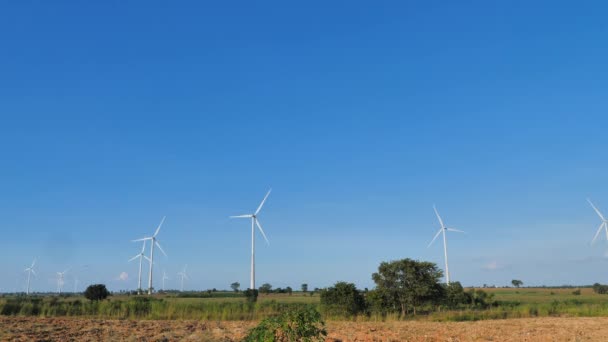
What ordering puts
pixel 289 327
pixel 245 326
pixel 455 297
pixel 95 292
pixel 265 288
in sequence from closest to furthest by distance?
pixel 289 327 → pixel 245 326 → pixel 455 297 → pixel 95 292 → pixel 265 288

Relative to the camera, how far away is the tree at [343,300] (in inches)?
1469

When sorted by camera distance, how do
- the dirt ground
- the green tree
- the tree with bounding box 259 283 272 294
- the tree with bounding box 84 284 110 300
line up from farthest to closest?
the tree with bounding box 259 283 272 294, the tree with bounding box 84 284 110 300, the green tree, the dirt ground

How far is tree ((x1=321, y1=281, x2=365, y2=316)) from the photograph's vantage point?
122 ft

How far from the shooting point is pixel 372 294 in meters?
38.5

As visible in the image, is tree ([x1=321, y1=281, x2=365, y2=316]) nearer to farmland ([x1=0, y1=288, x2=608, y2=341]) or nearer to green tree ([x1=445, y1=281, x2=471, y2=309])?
farmland ([x1=0, y1=288, x2=608, y2=341])

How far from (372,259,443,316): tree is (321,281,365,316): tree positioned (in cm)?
192

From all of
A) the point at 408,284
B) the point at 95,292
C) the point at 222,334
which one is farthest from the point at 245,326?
the point at 95,292

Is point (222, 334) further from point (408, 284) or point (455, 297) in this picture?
point (455, 297)

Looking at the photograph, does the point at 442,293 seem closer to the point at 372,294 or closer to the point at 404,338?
the point at 372,294

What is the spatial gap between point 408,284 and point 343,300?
5.57m

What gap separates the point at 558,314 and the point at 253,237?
3512 cm

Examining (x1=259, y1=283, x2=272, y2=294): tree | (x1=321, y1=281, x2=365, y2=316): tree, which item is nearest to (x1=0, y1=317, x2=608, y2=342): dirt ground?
(x1=321, y1=281, x2=365, y2=316): tree

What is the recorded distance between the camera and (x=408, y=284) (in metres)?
38.7

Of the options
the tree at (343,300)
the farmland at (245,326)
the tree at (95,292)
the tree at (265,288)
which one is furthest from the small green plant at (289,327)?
the tree at (265,288)
